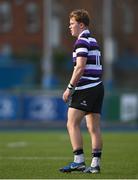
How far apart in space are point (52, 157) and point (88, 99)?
2966 mm

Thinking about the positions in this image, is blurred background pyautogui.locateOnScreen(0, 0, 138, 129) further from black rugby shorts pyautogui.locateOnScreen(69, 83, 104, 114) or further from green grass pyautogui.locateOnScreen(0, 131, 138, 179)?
black rugby shorts pyautogui.locateOnScreen(69, 83, 104, 114)

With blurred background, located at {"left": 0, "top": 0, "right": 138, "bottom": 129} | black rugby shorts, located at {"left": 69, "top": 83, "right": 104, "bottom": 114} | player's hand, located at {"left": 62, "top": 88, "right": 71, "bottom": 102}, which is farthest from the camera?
blurred background, located at {"left": 0, "top": 0, "right": 138, "bottom": 129}

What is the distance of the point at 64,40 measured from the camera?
2253 inches

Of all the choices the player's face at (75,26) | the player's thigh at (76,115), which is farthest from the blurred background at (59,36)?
the player's thigh at (76,115)

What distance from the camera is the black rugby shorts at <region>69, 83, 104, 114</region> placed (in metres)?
11.0

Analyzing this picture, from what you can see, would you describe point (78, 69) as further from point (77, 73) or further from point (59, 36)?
point (59, 36)

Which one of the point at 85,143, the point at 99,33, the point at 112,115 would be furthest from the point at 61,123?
the point at 99,33

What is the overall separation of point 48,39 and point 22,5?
1861 centimetres

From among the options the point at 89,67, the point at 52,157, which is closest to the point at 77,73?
the point at 89,67

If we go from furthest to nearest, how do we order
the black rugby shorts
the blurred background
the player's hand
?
the blurred background < the black rugby shorts < the player's hand

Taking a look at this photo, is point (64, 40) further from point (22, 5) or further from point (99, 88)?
point (99, 88)

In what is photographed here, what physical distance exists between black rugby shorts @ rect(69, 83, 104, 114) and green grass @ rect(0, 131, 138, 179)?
83 cm

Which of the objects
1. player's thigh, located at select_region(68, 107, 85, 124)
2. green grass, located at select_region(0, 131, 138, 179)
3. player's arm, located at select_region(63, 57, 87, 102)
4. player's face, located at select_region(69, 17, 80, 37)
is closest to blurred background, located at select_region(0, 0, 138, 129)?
green grass, located at select_region(0, 131, 138, 179)

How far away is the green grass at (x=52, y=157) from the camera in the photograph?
10.9m
